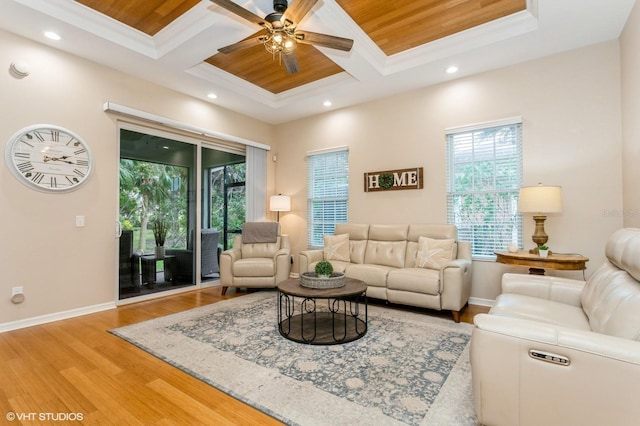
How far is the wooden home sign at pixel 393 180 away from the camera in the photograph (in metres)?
4.39

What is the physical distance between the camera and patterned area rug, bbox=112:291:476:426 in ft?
5.80

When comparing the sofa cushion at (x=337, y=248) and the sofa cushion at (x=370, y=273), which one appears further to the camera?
the sofa cushion at (x=337, y=248)

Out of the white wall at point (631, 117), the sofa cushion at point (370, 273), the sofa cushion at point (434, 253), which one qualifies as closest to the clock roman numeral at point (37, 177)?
the sofa cushion at point (370, 273)

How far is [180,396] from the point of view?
6.29ft

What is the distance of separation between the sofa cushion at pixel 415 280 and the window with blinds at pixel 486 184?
3.14 feet

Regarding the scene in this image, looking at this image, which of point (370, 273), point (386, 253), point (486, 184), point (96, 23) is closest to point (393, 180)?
point (386, 253)

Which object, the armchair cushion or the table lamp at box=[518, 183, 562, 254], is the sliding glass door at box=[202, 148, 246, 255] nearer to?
the armchair cushion

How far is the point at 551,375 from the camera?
1271mm

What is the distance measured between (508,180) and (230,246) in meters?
4.40

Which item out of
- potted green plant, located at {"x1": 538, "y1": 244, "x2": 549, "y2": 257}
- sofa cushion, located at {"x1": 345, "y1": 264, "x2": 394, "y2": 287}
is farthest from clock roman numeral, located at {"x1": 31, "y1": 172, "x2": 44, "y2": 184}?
potted green plant, located at {"x1": 538, "y1": 244, "x2": 549, "y2": 257}

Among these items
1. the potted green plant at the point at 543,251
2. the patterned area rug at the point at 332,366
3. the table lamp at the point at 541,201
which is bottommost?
the patterned area rug at the point at 332,366

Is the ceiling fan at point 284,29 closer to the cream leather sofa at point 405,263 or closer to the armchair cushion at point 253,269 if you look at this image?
the cream leather sofa at point 405,263

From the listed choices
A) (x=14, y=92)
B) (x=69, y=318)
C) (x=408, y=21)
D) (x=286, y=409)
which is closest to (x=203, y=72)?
(x=14, y=92)

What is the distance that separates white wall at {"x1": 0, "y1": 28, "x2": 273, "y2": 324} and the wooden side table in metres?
4.68
